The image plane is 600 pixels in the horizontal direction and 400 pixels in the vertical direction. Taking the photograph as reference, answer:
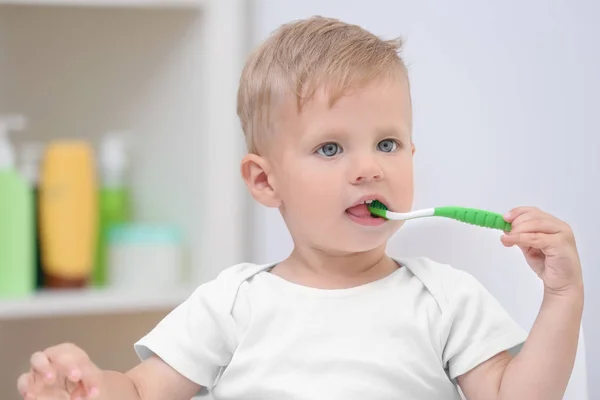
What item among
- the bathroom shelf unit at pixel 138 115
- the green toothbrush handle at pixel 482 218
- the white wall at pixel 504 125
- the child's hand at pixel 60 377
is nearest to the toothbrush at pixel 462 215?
the green toothbrush handle at pixel 482 218

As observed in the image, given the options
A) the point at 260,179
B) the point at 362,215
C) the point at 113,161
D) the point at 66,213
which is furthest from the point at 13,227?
the point at 362,215

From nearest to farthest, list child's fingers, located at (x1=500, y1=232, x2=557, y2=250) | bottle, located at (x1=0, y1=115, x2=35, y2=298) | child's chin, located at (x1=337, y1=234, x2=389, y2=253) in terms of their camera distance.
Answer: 1. child's fingers, located at (x1=500, y1=232, x2=557, y2=250)
2. child's chin, located at (x1=337, y1=234, x2=389, y2=253)
3. bottle, located at (x1=0, y1=115, x2=35, y2=298)

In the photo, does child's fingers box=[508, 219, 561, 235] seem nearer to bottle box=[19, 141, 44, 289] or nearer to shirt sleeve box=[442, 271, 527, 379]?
shirt sleeve box=[442, 271, 527, 379]

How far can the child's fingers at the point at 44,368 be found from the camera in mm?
590

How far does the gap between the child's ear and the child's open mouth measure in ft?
0.27

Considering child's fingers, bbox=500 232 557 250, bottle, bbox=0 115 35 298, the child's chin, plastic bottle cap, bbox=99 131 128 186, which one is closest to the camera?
child's fingers, bbox=500 232 557 250

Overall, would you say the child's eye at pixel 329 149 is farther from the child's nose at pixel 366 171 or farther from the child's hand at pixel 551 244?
the child's hand at pixel 551 244

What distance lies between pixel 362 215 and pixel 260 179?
0.36 feet

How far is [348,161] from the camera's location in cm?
67

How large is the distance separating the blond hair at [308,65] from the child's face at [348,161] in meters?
0.01

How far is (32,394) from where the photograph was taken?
599mm

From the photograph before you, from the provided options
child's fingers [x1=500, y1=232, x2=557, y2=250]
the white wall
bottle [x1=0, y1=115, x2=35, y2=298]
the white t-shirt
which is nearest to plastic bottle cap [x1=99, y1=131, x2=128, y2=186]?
bottle [x1=0, y1=115, x2=35, y2=298]

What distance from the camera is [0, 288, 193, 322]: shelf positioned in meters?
1.18

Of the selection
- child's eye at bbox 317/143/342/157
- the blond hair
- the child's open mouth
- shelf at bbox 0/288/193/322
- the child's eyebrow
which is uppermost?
the blond hair
